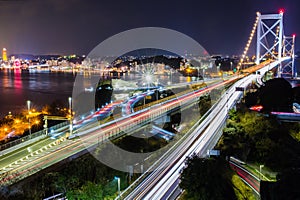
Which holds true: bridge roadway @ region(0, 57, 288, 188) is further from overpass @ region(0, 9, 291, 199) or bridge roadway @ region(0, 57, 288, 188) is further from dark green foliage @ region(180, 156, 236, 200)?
dark green foliage @ region(180, 156, 236, 200)

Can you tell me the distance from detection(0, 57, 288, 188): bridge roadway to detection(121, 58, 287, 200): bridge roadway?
4.04 ft

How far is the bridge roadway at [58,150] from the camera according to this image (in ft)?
14.5

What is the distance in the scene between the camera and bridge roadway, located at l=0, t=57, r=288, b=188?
4.42m

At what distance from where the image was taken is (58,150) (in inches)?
211

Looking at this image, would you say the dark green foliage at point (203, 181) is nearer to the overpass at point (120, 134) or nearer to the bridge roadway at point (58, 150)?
the overpass at point (120, 134)

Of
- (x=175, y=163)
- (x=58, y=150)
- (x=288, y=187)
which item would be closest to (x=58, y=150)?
(x=58, y=150)

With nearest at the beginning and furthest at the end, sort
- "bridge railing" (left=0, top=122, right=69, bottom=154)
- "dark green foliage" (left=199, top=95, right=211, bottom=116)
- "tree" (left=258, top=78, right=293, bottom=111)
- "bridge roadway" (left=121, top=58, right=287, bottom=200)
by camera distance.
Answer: "bridge roadway" (left=121, top=58, right=287, bottom=200) < "bridge railing" (left=0, top=122, right=69, bottom=154) < "tree" (left=258, top=78, right=293, bottom=111) < "dark green foliage" (left=199, top=95, right=211, bottom=116)

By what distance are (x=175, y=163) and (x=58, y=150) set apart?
6.38 ft

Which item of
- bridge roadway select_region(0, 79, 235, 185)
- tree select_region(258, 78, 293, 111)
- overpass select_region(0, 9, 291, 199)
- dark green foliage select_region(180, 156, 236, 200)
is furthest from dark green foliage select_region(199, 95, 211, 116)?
dark green foliage select_region(180, 156, 236, 200)

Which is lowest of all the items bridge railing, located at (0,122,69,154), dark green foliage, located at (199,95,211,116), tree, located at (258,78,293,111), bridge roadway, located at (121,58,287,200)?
bridge roadway, located at (121,58,287,200)

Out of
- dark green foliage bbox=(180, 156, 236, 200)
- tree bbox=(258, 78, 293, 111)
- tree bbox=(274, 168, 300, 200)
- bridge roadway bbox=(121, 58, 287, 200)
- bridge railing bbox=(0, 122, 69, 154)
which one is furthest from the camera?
tree bbox=(258, 78, 293, 111)

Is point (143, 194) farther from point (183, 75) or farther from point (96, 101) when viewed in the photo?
point (183, 75)

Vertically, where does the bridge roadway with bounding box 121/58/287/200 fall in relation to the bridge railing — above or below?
below

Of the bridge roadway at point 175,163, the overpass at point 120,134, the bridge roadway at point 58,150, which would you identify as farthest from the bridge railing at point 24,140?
the bridge roadway at point 175,163
